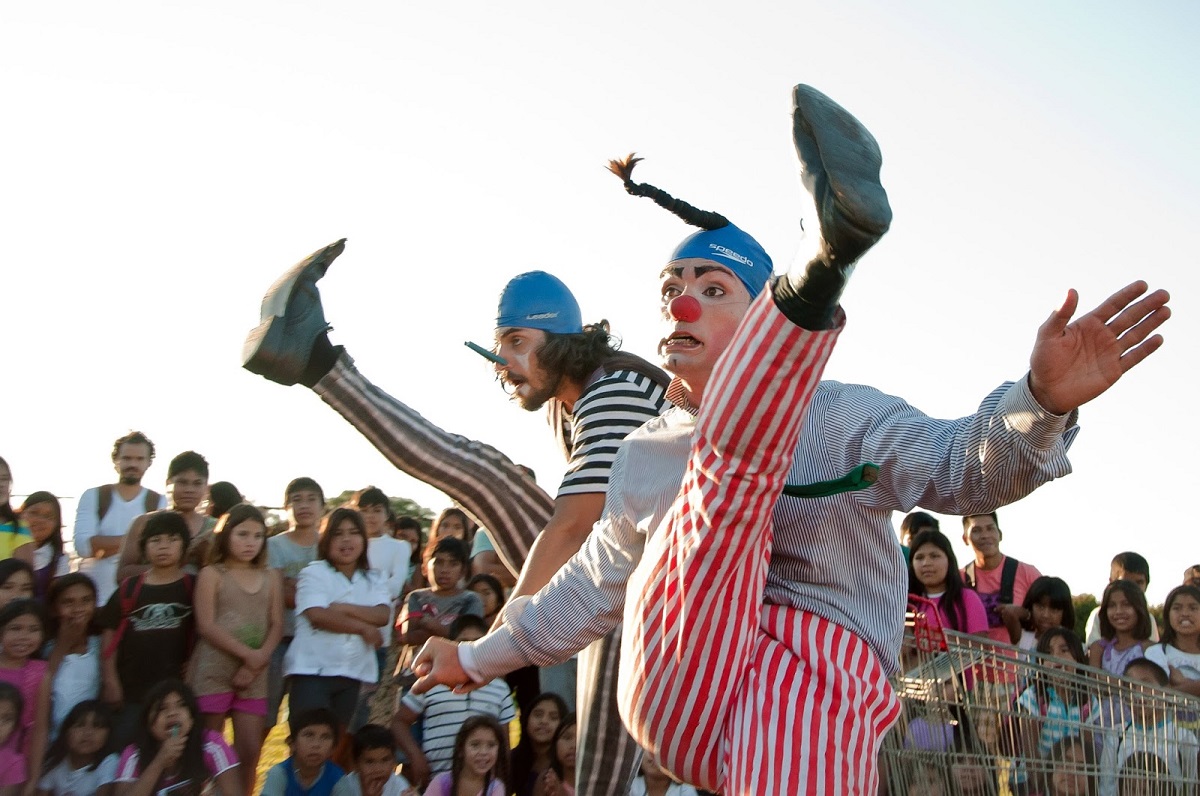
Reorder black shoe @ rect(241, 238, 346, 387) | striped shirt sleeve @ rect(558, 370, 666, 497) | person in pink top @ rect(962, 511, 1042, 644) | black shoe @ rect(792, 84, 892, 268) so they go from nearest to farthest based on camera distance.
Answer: black shoe @ rect(792, 84, 892, 268) → striped shirt sleeve @ rect(558, 370, 666, 497) → black shoe @ rect(241, 238, 346, 387) → person in pink top @ rect(962, 511, 1042, 644)

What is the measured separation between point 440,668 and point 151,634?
358 centimetres

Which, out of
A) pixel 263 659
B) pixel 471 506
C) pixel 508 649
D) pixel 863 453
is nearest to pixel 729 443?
pixel 863 453

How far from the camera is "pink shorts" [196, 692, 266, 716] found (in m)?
6.54

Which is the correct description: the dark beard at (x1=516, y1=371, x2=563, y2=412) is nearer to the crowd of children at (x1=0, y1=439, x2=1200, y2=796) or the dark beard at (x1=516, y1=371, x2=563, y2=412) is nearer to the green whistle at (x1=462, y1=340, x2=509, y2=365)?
the green whistle at (x1=462, y1=340, x2=509, y2=365)

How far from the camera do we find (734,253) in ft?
10.8

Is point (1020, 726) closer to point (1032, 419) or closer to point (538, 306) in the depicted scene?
point (1032, 419)

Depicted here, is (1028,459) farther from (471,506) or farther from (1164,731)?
(471,506)

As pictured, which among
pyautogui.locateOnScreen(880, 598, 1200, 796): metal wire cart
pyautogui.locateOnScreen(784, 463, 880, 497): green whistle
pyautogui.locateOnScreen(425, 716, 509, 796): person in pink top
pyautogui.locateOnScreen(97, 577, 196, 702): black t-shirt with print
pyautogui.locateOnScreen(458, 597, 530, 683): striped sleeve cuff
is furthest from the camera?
pyautogui.locateOnScreen(425, 716, 509, 796): person in pink top

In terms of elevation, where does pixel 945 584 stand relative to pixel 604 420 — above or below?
above

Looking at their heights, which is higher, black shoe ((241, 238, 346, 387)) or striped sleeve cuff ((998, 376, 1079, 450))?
black shoe ((241, 238, 346, 387))

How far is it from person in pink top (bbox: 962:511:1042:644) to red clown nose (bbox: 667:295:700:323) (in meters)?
5.12

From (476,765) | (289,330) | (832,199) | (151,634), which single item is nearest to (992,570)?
(476,765)

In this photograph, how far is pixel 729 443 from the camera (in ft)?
7.86

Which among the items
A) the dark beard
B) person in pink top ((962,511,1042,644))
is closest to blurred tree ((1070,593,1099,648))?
person in pink top ((962,511,1042,644))
